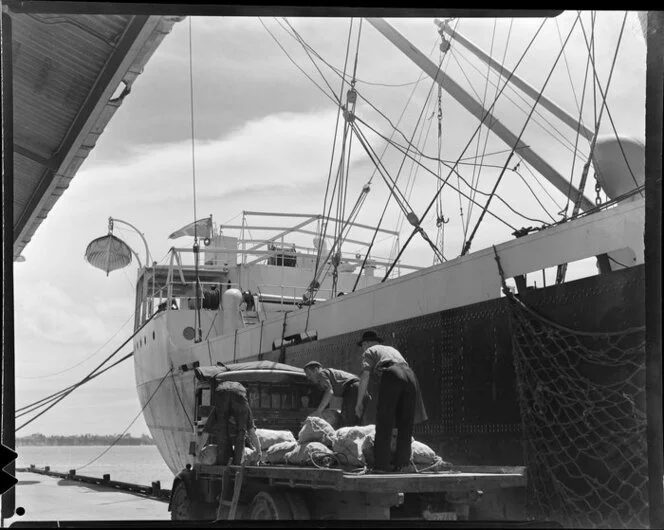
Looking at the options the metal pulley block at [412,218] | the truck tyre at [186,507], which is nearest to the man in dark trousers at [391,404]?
the truck tyre at [186,507]

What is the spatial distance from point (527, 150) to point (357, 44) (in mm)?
3754

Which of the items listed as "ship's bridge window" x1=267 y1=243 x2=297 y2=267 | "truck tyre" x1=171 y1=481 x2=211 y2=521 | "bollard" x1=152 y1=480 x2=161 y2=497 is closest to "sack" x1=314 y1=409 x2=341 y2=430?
"truck tyre" x1=171 y1=481 x2=211 y2=521

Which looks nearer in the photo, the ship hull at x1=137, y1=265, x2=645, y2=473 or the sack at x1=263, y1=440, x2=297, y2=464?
the sack at x1=263, y1=440, x2=297, y2=464

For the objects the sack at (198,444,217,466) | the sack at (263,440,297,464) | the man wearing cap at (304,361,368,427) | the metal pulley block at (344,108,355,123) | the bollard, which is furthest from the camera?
the bollard

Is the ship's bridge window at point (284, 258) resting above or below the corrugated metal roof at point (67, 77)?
above

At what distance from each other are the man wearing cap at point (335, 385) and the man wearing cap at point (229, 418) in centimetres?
102

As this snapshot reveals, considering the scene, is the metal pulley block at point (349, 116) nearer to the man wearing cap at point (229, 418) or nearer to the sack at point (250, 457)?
the man wearing cap at point (229, 418)

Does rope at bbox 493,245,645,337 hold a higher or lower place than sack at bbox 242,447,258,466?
higher

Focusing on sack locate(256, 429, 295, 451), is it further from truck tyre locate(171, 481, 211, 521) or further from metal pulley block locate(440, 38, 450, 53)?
metal pulley block locate(440, 38, 450, 53)

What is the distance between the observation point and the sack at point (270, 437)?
349 inches

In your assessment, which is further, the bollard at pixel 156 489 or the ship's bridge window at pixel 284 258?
the ship's bridge window at pixel 284 258

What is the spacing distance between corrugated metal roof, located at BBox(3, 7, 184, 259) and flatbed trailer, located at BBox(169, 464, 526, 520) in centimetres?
322

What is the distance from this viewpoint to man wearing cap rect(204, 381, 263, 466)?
28.0 feet

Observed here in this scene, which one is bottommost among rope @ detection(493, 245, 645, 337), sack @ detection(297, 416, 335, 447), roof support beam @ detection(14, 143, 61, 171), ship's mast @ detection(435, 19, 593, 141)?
sack @ detection(297, 416, 335, 447)
